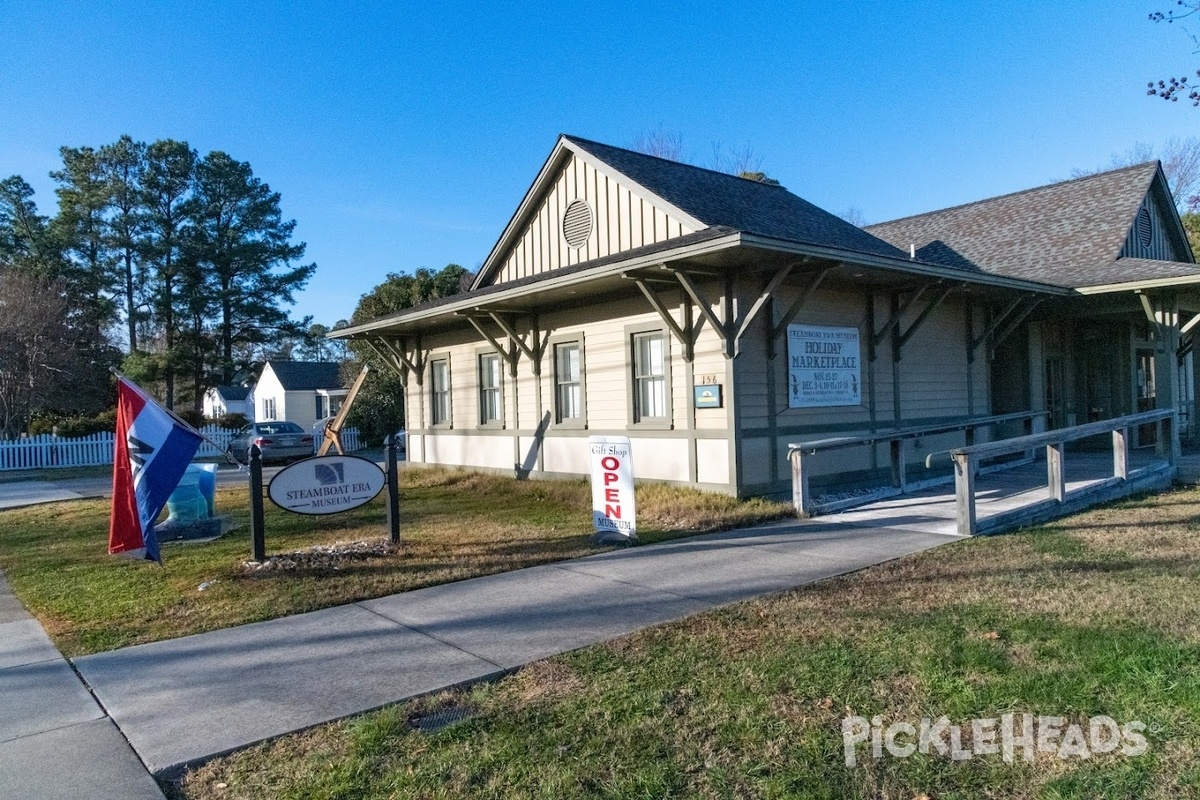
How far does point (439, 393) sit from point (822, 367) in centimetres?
850

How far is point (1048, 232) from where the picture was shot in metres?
18.1

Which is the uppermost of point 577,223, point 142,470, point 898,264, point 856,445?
point 577,223

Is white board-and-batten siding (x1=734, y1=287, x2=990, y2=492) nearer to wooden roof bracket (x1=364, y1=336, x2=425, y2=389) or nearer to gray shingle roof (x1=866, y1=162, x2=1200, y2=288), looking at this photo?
gray shingle roof (x1=866, y1=162, x2=1200, y2=288)

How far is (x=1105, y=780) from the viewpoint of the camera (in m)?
3.31

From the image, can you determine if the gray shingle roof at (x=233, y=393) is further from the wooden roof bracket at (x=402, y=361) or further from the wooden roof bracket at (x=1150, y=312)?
the wooden roof bracket at (x=1150, y=312)

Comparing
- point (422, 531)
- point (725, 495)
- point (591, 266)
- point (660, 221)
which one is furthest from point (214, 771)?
point (660, 221)

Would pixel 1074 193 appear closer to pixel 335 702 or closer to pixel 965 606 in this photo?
pixel 965 606

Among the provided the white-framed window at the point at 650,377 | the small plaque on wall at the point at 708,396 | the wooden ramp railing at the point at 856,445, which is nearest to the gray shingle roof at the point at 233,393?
the white-framed window at the point at 650,377

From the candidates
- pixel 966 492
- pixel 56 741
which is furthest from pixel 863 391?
pixel 56 741

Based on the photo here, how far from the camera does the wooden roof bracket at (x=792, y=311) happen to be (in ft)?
35.2

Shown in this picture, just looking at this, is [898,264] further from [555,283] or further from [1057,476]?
[555,283]

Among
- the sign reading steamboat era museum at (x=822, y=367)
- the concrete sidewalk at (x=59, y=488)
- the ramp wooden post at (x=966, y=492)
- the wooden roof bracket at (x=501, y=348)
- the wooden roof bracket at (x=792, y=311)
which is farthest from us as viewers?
the concrete sidewalk at (x=59, y=488)

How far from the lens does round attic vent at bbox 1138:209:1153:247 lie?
699 inches

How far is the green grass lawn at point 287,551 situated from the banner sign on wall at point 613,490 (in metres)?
0.31
